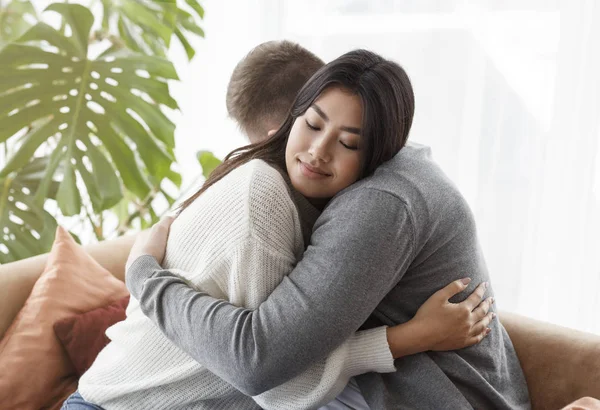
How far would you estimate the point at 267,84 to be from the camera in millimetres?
1756

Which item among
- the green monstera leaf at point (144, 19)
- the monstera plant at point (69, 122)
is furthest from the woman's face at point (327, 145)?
the green monstera leaf at point (144, 19)

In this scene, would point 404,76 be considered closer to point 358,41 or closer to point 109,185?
point 109,185

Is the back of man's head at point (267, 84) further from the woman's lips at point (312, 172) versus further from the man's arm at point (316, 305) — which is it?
the man's arm at point (316, 305)

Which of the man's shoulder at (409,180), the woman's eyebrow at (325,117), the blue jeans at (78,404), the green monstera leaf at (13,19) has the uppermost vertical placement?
the green monstera leaf at (13,19)

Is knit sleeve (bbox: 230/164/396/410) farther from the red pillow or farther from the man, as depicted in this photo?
the red pillow

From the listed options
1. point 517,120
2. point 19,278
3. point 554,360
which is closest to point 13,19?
point 19,278

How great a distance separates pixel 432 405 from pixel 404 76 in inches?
Answer: 22.5

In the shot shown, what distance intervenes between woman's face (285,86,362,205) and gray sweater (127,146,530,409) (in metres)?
0.06

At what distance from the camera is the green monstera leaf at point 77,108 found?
232 centimetres

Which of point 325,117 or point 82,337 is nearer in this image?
point 325,117

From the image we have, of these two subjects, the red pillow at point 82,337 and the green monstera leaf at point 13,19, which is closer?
the red pillow at point 82,337

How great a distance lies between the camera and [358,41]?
280 cm

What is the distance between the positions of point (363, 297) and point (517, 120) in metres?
1.42

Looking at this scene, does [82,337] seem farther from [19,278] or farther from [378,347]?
[378,347]
